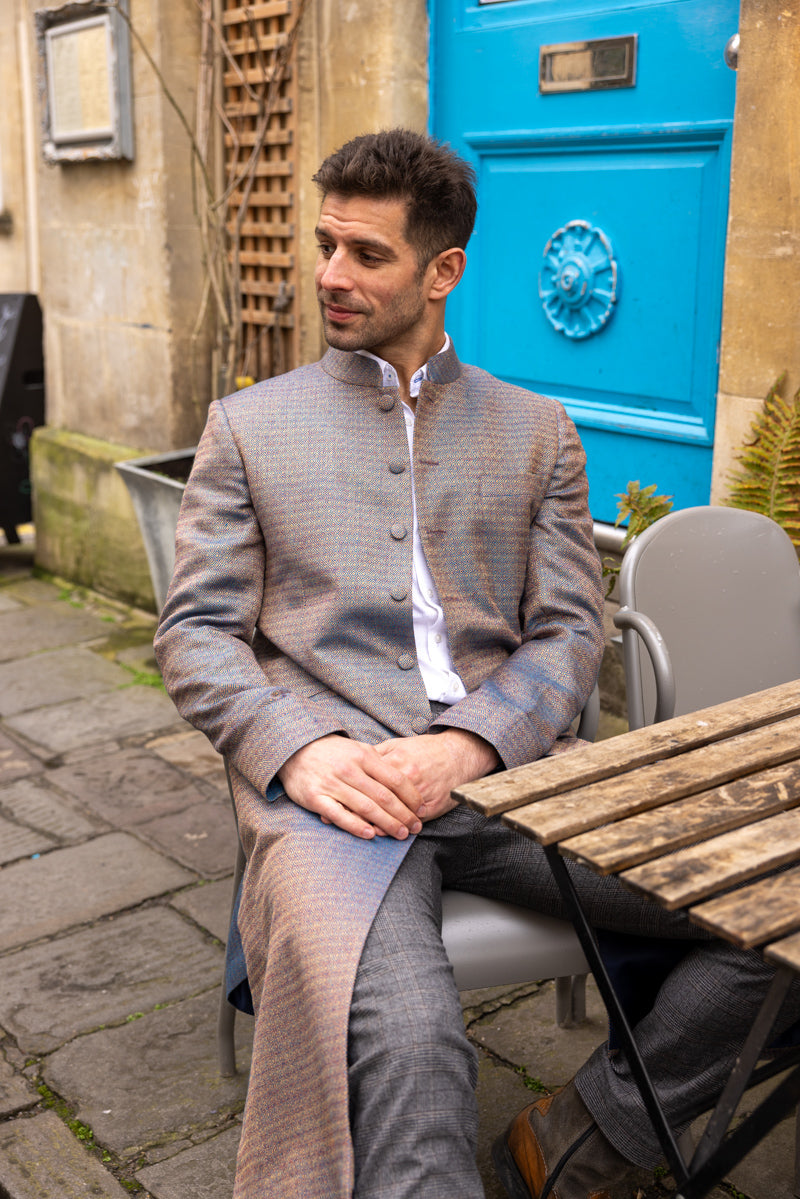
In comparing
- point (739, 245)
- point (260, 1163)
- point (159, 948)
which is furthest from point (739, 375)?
point (260, 1163)

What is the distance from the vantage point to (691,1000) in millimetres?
1795

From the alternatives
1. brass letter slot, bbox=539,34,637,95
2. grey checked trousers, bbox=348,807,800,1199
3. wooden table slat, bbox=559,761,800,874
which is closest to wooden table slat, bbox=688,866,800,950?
wooden table slat, bbox=559,761,800,874

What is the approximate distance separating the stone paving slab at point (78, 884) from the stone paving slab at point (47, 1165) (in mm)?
651

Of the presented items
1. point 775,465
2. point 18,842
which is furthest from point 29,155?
point 775,465

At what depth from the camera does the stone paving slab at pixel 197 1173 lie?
82.7 inches

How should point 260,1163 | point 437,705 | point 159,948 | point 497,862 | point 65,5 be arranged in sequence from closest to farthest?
point 260,1163, point 497,862, point 437,705, point 159,948, point 65,5

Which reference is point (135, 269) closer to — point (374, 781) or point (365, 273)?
point (365, 273)

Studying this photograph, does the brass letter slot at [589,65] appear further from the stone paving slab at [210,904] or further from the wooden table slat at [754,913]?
the wooden table slat at [754,913]

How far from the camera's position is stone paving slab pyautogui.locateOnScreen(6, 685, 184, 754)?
4020 millimetres

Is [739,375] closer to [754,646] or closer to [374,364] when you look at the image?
[754,646]

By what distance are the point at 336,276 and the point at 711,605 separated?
0.99 meters

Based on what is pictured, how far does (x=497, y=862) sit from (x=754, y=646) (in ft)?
2.87

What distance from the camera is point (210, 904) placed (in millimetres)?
3023

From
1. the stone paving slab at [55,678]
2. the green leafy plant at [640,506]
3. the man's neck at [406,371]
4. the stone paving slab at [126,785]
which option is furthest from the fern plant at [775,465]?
the stone paving slab at [55,678]
